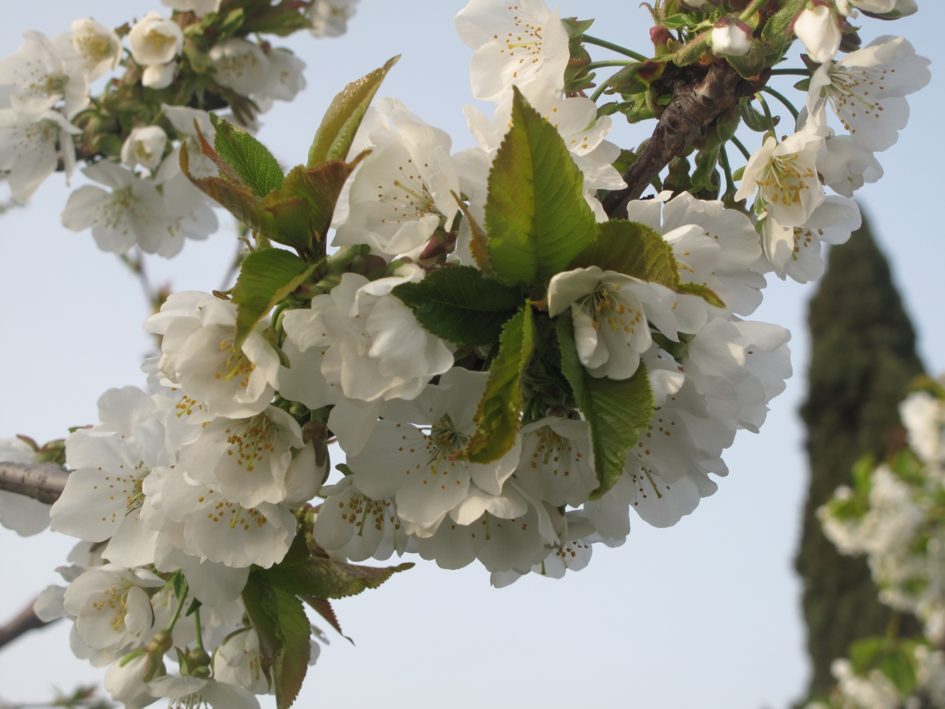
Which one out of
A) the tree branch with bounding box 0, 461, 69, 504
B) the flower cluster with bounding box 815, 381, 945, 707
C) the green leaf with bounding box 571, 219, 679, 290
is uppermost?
the green leaf with bounding box 571, 219, 679, 290

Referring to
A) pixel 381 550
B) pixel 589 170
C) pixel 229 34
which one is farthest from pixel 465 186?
pixel 229 34

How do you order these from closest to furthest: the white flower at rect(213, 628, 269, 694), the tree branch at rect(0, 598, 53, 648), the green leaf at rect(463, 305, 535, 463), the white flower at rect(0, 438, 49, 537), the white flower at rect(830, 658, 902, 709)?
the green leaf at rect(463, 305, 535, 463) < the white flower at rect(213, 628, 269, 694) < the white flower at rect(0, 438, 49, 537) < the tree branch at rect(0, 598, 53, 648) < the white flower at rect(830, 658, 902, 709)

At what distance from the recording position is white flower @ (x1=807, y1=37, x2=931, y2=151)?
1.06 metres

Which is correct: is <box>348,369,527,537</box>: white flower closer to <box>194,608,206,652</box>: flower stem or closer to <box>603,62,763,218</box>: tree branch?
<box>603,62,763,218</box>: tree branch

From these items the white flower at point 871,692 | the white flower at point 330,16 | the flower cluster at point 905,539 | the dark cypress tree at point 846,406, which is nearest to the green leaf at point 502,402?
the white flower at point 330,16

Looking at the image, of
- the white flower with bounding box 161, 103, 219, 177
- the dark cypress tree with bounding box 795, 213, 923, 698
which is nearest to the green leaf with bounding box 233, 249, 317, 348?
the white flower with bounding box 161, 103, 219, 177

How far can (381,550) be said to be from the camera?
94cm

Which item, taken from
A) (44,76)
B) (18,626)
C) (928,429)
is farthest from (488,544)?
(928,429)

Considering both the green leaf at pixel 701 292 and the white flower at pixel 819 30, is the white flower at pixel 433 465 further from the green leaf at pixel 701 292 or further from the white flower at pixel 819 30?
the white flower at pixel 819 30

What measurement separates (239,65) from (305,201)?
162cm

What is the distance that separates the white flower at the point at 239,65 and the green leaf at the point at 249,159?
4.76ft

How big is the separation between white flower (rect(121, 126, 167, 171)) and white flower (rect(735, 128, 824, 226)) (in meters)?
1.45

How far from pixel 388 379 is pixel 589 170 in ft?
0.91

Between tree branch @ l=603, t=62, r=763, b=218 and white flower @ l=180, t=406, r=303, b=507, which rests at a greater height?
tree branch @ l=603, t=62, r=763, b=218
